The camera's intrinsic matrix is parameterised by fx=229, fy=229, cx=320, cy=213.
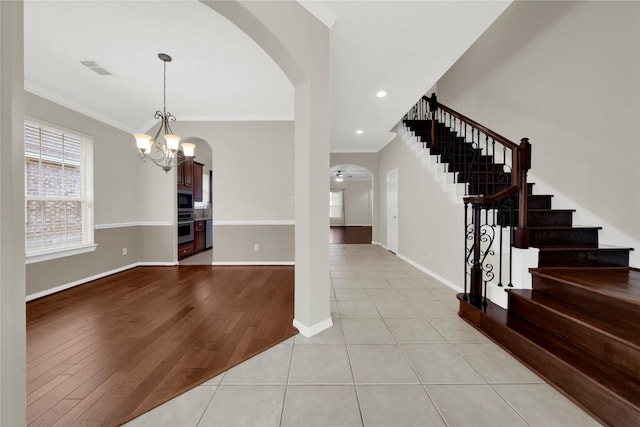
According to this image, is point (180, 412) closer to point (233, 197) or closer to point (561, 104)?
point (233, 197)

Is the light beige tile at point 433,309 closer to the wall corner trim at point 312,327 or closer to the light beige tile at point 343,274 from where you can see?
the wall corner trim at point 312,327

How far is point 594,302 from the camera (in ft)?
5.37

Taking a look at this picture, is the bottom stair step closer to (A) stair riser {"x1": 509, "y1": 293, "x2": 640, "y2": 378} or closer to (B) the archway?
(A) stair riser {"x1": 509, "y1": 293, "x2": 640, "y2": 378}

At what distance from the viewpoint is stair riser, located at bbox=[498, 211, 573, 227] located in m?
2.56

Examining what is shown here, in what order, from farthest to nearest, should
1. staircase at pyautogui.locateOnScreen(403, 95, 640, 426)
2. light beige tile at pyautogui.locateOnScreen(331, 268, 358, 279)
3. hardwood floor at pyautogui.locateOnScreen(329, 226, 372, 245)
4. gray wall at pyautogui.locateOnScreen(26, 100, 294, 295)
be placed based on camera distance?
hardwood floor at pyautogui.locateOnScreen(329, 226, 372, 245) → gray wall at pyautogui.locateOnScreen(26, 100, 294, 295) → light beige tile at pyautogui.locateOnScreen(331, 268, 358, 279) → staircase at pyautogui.locateOnScreen(403, 95, 640, 426)

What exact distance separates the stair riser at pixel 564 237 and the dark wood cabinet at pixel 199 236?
6.32m

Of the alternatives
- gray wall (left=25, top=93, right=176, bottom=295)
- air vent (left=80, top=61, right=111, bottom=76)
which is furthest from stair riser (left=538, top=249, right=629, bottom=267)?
gray wall (left=25, top=93, right=176, bottom=295)

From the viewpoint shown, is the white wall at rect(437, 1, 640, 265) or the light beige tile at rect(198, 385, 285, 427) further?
the white wall at rect(437, 1, 640, 265)

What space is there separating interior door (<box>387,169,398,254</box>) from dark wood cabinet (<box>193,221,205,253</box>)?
494 cm

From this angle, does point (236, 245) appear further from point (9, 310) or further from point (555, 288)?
point (555, 288)

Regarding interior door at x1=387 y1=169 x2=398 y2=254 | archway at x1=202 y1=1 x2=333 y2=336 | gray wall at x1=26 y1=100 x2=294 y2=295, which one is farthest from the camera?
interior door at x1=387 y1=169 x2=398 y2=254

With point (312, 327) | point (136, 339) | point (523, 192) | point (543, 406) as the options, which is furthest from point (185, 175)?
point (543, 406)

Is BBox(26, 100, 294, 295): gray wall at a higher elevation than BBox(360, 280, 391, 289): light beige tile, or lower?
higher

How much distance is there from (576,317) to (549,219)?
Answer: 1.43 metres
